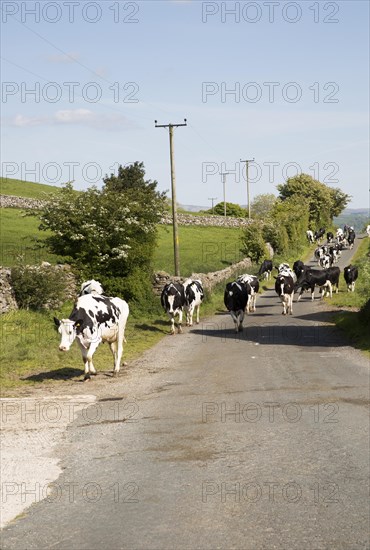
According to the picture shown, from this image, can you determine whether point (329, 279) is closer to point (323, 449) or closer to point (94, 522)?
point (323, 449)

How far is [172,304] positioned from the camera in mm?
32844

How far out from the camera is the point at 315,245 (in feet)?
347

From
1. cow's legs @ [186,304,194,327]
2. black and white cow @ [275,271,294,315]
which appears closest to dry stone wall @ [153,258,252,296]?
black and white cow @ [275,271,294,315]

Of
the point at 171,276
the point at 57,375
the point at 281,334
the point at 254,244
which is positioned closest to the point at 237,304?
the point at 281,334

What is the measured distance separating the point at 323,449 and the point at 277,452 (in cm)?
85

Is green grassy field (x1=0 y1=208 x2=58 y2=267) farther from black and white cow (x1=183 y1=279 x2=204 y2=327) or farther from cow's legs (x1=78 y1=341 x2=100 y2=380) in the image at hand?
cow's legs (x1=78 y1=341 x2=100 y2=380)

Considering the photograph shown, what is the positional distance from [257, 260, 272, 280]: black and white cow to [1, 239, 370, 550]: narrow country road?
35.7m

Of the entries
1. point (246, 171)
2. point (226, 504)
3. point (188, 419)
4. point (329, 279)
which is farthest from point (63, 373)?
point (246, 171)

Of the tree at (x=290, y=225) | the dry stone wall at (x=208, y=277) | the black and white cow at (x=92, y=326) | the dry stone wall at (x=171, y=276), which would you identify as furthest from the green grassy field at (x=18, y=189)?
the black and white cow at (x=92, y=326)

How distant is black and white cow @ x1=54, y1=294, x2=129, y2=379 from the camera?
1888 cm

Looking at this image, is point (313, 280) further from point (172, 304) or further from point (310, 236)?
point (310, 236)

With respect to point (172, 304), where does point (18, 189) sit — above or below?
above

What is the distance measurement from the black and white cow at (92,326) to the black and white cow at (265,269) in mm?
36710

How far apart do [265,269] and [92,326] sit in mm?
39320
